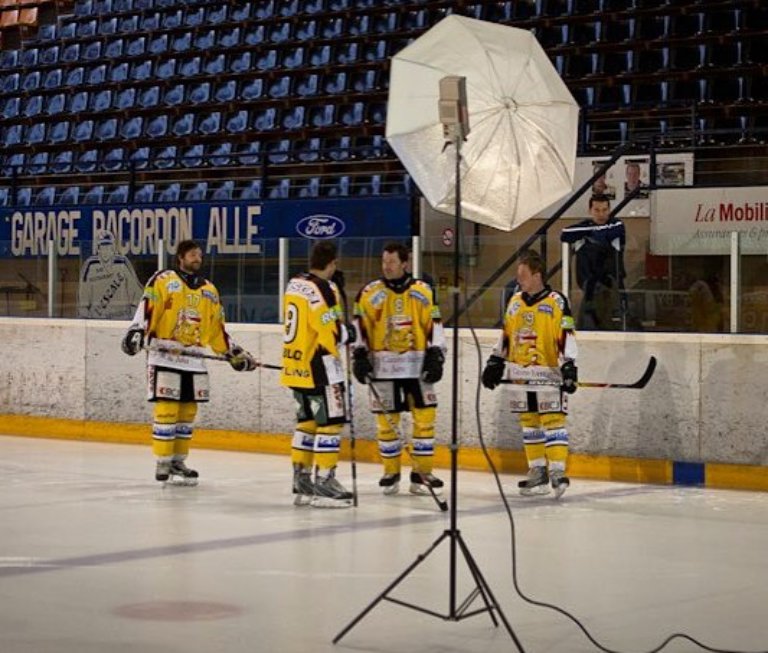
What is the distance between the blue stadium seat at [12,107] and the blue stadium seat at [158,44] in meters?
1.85

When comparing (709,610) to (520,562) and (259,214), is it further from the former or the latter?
(259,214)

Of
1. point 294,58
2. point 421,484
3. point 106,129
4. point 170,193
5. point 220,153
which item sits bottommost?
point 421,484

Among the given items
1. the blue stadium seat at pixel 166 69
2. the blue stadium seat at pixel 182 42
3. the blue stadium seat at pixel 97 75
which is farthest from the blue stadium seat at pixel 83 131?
the blue stadium seat at pixel 182 42

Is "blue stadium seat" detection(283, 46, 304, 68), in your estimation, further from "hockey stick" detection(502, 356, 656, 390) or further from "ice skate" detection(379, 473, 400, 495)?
"ice skate" detection(379, 473, 400, 495)

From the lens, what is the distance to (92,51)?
2392 centimetres

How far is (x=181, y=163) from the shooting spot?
20.3 metres

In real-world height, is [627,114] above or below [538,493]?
above

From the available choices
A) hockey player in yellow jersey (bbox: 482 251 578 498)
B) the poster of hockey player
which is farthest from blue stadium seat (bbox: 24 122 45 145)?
hockey player in yellow jersey (bbox: 482 251 578 498)

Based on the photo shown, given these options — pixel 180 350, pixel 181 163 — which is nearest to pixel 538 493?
pixel 180 350

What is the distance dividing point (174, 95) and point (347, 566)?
15060 millimetres

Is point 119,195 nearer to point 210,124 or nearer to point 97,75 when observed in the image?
point 210,124

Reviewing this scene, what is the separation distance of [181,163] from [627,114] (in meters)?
5.86

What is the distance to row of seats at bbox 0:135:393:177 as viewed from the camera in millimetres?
18969

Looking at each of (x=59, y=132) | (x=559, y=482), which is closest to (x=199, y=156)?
(x=59, y=132)
